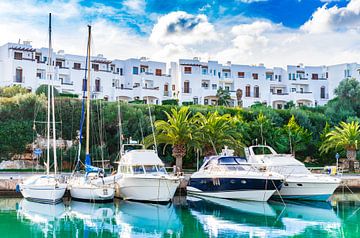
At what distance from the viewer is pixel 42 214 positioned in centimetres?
2450

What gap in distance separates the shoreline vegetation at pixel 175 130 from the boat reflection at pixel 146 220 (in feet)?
27.8

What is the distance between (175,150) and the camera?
34.8 meters

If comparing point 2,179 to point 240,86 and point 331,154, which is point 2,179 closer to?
point 331,154

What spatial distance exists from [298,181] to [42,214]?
16.3m

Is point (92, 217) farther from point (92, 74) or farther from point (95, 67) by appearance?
point (95, 67)

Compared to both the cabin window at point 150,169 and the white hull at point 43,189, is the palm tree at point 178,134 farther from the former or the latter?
the white hull at point 43,189

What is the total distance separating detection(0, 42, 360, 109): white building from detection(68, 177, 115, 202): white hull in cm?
2574

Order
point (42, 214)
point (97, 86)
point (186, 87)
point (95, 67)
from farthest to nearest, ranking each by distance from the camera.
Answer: point (186, 87), point (95, 67), point (97, 86), point (42, 214)

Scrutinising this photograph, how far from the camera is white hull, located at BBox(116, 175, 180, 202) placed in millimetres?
26983

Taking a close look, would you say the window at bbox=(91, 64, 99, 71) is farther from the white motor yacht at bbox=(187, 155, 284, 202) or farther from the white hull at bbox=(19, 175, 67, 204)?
the white hull at bbox=(19, 175, 67, 204)

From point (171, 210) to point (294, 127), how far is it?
77.0 feet

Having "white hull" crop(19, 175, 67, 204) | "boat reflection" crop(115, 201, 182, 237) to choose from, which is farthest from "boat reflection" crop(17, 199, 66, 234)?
"boat reflection" crop(115, 201, 182, 237)

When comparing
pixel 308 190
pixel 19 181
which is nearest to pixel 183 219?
pixel 308 190

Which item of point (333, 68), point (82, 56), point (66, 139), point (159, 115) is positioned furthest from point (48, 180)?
point (333, 68)
